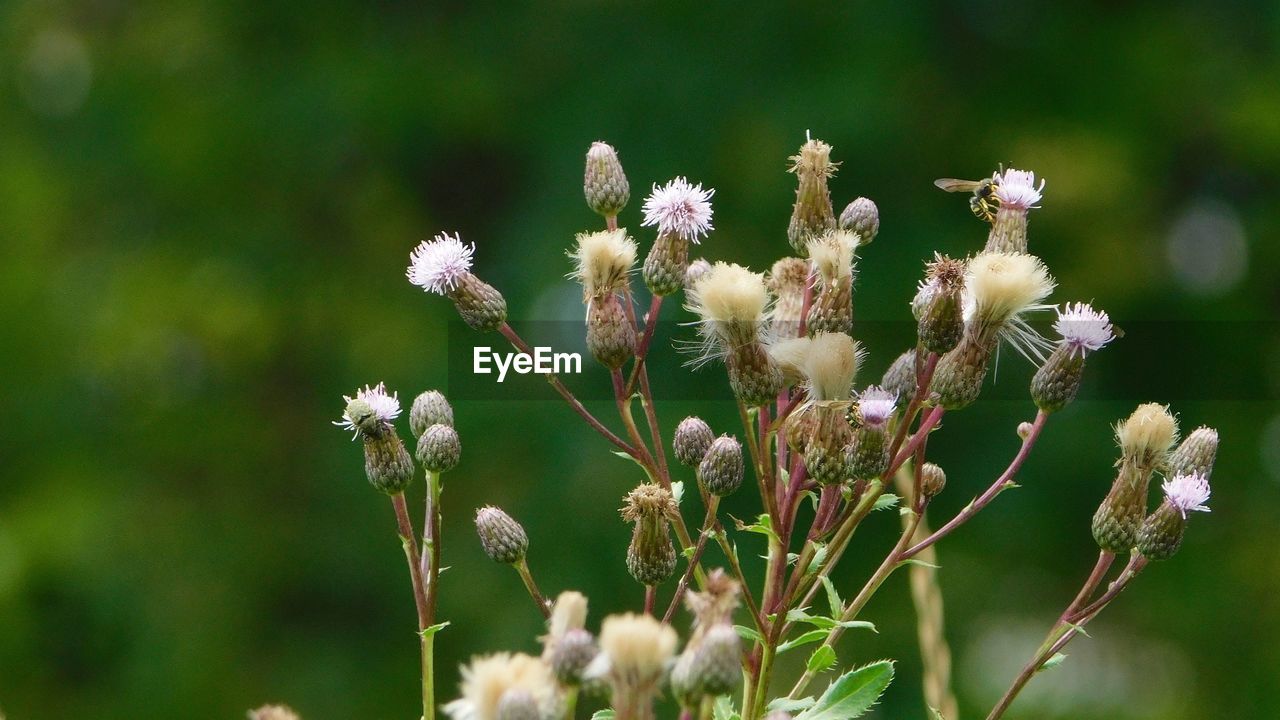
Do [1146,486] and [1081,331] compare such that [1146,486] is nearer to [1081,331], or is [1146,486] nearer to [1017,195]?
[1081,331]

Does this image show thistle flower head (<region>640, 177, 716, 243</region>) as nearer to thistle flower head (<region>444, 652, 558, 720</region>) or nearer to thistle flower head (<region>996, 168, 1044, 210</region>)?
thistle flower head (<region>996, 168, 1044, 210</region>)

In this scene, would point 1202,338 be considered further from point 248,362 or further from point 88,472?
point 88,472

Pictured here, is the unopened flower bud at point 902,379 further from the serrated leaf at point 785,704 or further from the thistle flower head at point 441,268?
the thistle flower head at point 441,268

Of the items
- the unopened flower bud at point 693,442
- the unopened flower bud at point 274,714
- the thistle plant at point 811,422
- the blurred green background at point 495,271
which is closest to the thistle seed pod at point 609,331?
the thistle plant at point 811,422

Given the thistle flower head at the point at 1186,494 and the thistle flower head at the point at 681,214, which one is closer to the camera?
the thistle flower head at the point at 1186,494

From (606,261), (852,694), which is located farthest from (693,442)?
(852,694)

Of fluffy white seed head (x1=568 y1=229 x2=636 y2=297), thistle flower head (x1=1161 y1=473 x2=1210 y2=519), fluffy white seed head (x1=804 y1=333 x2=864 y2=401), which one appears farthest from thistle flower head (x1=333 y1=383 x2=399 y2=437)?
thistle flower head (x1=1161 y1=473 x2=1210 y2=519)

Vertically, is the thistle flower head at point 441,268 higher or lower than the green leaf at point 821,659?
higher

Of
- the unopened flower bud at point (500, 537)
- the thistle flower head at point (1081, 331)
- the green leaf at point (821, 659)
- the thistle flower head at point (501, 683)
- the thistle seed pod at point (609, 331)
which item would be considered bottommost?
the thistle flower head at point (501, 683)
